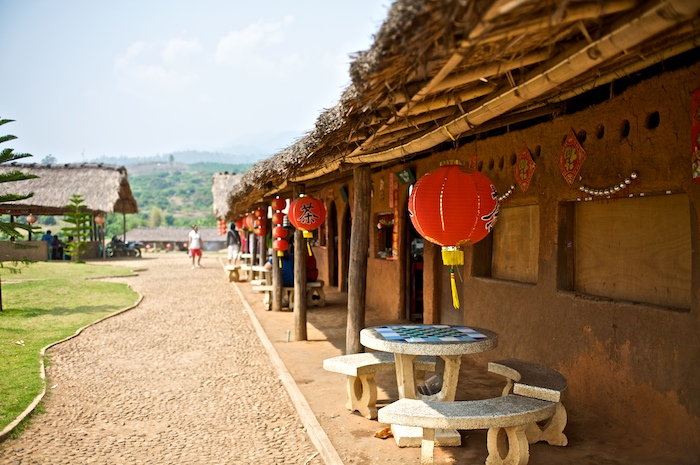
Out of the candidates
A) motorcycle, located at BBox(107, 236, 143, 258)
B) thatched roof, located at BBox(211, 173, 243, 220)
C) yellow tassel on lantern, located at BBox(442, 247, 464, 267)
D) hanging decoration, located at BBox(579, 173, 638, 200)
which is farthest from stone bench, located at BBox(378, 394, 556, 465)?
motorcycle, located at BBox(107, 236, 143, 258)

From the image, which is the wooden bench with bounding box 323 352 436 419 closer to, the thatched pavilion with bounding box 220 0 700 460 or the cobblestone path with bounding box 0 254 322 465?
the cobblestone path with bounding box 0 254 322 465

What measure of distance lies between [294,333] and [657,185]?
548cm

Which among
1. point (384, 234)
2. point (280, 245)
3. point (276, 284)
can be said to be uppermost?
point (384, 234)

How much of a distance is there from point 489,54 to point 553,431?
9.03 feet

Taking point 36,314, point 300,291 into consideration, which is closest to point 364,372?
point 300,291

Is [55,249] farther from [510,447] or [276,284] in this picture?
[510,447]

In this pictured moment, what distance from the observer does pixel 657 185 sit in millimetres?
4340

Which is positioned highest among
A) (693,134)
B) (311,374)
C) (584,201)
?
(693,134)

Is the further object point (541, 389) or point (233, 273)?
point (233, 273)

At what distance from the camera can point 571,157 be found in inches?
207

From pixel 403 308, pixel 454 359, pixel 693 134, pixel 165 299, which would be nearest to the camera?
pixel 693 134

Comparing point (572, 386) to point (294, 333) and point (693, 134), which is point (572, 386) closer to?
point (693, 134)

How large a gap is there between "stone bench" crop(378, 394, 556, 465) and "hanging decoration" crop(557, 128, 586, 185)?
2082 mm

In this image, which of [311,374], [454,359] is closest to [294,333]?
[311,374]
